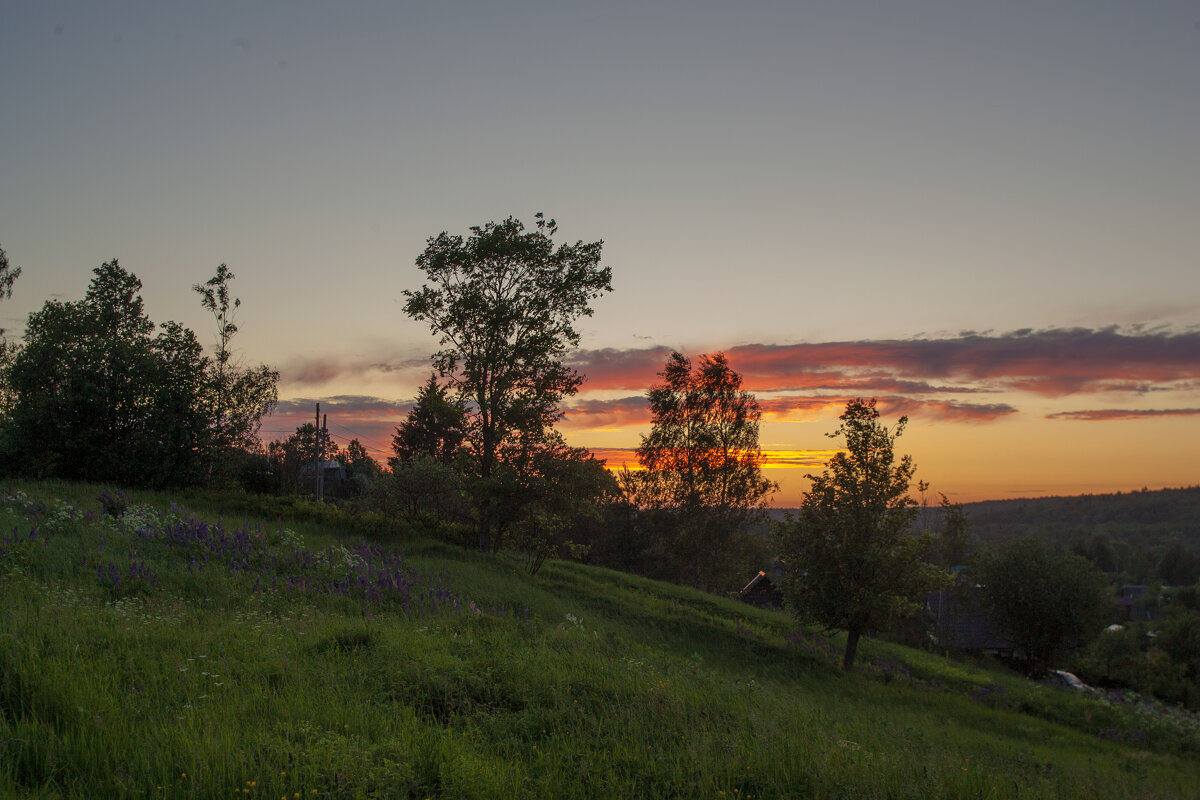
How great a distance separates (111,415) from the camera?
2638 cm

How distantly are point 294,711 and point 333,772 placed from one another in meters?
1.46

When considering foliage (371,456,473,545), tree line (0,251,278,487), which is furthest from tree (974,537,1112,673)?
tree line (0,251,278,487)

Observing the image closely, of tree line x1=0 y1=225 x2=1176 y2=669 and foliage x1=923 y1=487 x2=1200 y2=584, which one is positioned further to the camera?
foliage x1=923 y1=487 x2=1200 y2=584

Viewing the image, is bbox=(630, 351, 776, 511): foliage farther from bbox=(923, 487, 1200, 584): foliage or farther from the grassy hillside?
bbox=(923, 487, 1200, 584): foliage

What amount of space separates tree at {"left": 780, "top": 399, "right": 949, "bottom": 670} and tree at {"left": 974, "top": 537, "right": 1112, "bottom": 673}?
2614cm

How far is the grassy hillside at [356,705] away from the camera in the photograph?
530 centimetres

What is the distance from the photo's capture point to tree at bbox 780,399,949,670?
63.3 ft

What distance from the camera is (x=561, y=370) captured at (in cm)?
2788

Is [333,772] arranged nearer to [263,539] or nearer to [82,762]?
[82,762]

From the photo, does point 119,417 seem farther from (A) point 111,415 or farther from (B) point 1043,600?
(B) point 1043,600

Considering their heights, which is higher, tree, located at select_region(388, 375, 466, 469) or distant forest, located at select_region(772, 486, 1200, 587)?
tree, located at select_region(388, 375, 466, 469)

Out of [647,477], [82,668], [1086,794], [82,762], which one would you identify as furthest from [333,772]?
[647,477]

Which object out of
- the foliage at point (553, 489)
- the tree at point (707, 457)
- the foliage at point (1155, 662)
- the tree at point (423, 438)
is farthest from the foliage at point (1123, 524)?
the foliage at point (553, 489)

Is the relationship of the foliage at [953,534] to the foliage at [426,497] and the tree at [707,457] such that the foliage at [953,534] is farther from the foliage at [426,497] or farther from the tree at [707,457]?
the foliage at [426,497]
